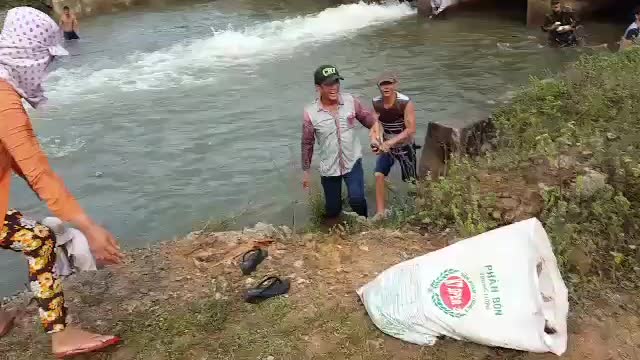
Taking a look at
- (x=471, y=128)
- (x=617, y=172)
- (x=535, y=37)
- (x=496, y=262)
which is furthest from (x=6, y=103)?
(x=535, y=37)

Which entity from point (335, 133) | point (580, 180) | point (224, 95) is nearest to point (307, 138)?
point (335, 133)

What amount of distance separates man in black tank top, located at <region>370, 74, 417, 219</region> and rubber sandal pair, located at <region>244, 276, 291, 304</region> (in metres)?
1.98

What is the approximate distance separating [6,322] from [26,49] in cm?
179

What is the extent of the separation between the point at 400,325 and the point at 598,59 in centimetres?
633

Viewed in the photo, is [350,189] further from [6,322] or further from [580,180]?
[6,322]

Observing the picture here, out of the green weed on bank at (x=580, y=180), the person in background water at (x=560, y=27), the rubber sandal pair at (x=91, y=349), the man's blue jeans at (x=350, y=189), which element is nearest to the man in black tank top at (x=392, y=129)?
the man's blue jeans at (x=350, y=189)

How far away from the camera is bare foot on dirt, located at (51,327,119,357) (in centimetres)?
298

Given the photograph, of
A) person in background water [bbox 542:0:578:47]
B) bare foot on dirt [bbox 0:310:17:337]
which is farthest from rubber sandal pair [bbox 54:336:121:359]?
person in background water [bbox 542:0:578:47]

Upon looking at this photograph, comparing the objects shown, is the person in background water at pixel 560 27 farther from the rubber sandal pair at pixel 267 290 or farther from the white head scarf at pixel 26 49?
the white head scarf at pixel 26 49

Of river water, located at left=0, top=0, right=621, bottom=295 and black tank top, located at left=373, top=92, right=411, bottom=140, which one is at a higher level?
black tank top, located at left=373, top=92, right=411, bottom=140

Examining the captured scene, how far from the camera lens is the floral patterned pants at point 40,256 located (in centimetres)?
282

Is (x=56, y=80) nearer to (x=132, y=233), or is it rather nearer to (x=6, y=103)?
(x=132, y=233)

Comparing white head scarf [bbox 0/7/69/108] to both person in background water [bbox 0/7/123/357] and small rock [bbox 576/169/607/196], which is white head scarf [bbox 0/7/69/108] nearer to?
person in background water [bbox 0/7/123/357]

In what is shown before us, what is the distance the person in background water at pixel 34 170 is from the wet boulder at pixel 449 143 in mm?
3948
